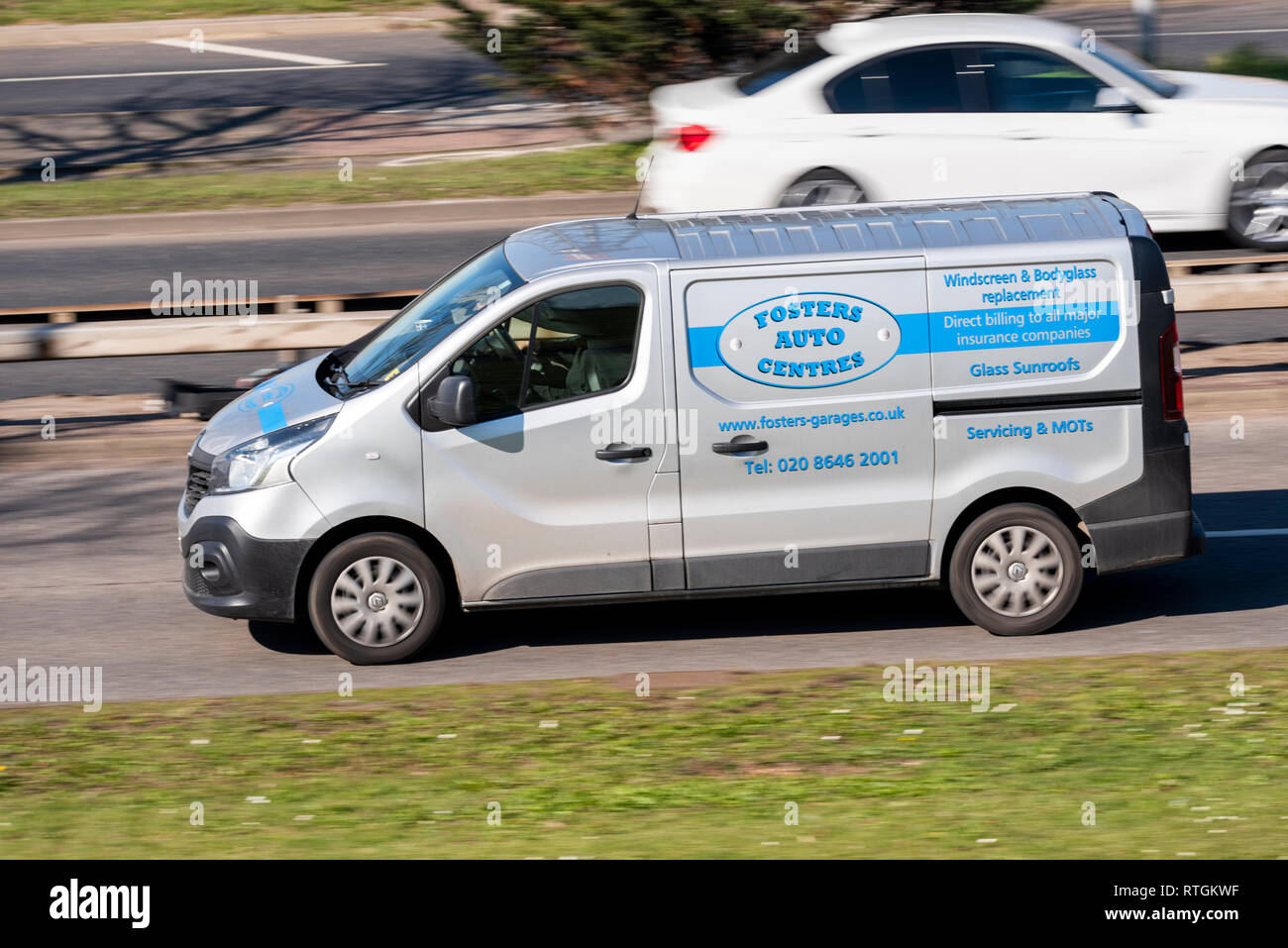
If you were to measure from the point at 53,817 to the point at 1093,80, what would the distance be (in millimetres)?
10290

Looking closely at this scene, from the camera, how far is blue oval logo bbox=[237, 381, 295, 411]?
8078 millimetres

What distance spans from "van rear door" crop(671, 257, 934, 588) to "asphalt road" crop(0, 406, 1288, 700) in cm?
49

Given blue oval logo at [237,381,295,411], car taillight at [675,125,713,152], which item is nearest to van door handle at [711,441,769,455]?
blue oval logo at [237,381,295,411]

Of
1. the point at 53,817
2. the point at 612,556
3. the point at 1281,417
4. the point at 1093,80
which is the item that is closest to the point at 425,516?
the point at 612,556

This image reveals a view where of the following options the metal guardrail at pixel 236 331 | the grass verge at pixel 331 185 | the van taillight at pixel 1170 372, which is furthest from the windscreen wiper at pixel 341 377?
the grass verge at pixel 331 185

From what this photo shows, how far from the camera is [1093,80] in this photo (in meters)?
13.3

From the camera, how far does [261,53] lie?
1074 inches

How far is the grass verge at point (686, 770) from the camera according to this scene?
5.59m

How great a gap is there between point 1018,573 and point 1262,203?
7204 mm

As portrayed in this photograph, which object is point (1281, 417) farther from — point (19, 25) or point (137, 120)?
point (19, 25)

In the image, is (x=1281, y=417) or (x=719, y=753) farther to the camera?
(x=1281, y=417)

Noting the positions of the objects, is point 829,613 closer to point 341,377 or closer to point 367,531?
point 367,531

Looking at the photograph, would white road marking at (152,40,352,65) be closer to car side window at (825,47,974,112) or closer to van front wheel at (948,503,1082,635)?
car side window at (825,47,974,112)

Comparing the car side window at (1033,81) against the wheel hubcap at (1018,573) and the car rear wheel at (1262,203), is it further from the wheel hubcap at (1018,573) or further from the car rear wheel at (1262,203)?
the wheel hubcap at (1018,573)
